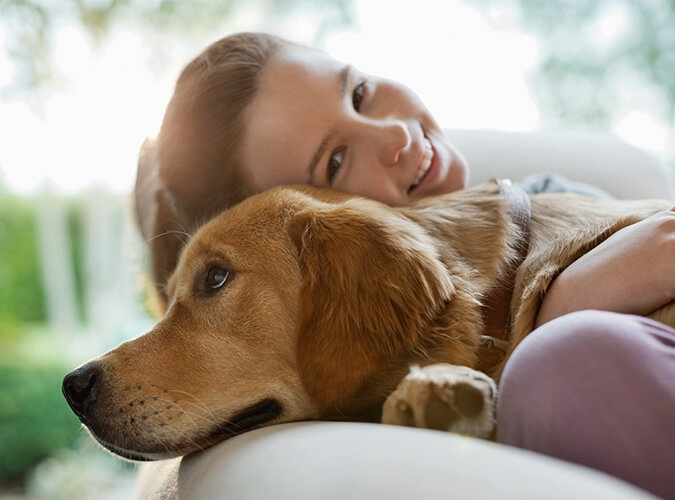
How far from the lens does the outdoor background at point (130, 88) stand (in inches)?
173

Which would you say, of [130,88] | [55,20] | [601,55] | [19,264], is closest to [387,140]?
[130,88]

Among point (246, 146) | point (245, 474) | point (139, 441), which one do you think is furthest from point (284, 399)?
point (246, 146)

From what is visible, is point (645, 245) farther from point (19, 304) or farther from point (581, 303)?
point (19, 304)

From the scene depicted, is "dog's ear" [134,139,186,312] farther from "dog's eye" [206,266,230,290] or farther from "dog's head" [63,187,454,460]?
"dog's head" [63,187,454,460]

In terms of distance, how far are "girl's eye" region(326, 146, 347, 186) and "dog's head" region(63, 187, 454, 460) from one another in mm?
411

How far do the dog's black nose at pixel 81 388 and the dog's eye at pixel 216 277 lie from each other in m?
0.30

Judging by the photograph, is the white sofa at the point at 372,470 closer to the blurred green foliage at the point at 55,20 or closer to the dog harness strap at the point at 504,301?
the dog harness strap at the point at 504,301

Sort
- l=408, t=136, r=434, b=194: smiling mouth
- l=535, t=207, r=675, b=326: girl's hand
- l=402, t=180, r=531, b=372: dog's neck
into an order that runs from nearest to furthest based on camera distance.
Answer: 1. l=535, t=207, r=675, b=326: girl's hand
2. l=402, t=180, r=531, b=372: dog's neck
3. l=408, t=136, r=434, b=194: smiling mouth

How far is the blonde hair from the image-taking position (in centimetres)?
185

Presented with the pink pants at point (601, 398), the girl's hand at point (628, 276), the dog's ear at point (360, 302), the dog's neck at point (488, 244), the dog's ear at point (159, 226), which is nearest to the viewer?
the pink pants at point (601, 398)

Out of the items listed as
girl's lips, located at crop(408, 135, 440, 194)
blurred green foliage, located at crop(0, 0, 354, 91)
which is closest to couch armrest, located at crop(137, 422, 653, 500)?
girl's lips, located at crop(408, 135, 440, 194)

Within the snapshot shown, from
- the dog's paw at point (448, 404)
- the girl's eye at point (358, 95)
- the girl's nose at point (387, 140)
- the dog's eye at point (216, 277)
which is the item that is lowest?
the dog's eye at point (216, 277)

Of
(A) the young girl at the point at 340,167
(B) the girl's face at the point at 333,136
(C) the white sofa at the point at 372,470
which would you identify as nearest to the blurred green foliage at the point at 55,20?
(A) the young girl at the point at 340,167

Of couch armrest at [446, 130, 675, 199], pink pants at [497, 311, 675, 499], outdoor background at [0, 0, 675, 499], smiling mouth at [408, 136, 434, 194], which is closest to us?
pink pants at [497, 311, 675, 499]
